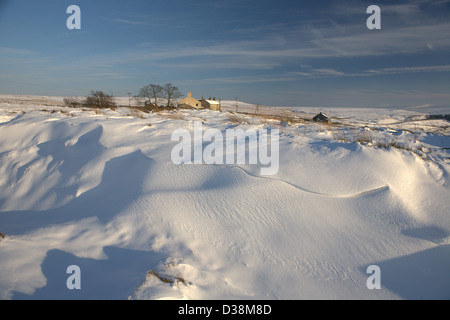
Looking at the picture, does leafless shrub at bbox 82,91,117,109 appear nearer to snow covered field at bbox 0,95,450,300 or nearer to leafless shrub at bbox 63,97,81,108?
leafless shrub at bbox 63,97,81,108

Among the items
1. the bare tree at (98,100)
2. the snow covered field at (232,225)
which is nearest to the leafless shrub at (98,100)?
the bare tree at (98,100)

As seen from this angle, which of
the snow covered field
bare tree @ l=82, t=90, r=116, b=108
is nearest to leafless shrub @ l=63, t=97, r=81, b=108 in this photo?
bare tree @ l=82, t=90, r=116, b=108

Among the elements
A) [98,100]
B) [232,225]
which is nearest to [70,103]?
[98,100]

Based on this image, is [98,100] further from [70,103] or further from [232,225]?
[232,225]

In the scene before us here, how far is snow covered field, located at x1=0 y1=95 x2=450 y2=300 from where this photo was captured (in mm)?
2598

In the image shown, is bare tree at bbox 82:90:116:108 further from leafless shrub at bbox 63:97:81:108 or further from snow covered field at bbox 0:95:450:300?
snow covered field at bbox 0:95:450:300

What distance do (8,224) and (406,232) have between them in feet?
20.1

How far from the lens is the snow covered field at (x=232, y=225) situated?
8.52ft

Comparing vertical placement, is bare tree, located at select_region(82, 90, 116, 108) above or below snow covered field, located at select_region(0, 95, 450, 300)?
above

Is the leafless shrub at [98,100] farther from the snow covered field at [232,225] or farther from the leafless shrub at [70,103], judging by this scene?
the snow covered field at [232,225]

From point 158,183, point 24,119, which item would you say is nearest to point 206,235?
point 158,183

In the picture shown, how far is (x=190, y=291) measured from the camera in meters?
2.39

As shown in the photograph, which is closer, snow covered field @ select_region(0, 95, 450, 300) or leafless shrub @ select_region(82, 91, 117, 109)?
snow covered field @ select_region(0, 95, 450, 300)
